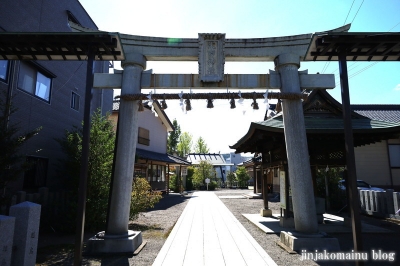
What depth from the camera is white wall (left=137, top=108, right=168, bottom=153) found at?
21562mm

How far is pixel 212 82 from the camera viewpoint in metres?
6.58

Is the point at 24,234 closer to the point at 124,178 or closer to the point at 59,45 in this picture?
the point at 124,178

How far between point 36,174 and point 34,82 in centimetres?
355

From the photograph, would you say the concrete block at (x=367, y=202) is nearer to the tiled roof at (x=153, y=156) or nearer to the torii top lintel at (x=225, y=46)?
the torii top lintel at (x=225, y=46)

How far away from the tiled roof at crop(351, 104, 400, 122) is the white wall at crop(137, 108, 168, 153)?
17.2 metres

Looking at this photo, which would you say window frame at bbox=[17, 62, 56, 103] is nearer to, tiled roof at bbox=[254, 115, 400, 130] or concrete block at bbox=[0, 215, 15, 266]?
concrete block at bbox=[0, 215, 15, 266]

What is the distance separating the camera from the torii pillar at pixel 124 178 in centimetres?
589

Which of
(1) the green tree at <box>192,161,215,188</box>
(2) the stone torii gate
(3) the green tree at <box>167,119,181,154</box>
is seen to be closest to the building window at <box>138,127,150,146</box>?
(2) the stone torii gate

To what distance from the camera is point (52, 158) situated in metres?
11.1

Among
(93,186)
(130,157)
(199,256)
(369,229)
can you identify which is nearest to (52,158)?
(93,186)

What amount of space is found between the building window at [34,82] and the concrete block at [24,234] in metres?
6.57

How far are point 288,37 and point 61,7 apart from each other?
33.6 feet

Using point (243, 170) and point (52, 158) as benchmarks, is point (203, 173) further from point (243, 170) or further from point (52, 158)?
point (52, 158)

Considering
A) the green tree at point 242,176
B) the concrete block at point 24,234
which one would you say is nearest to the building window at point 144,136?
the concrete block at point 24,234
